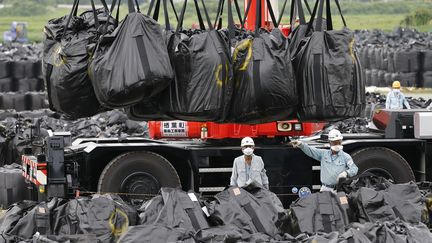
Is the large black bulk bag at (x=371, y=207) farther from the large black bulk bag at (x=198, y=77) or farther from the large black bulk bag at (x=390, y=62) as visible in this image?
the large black bulk bag at (x=390, y=62)

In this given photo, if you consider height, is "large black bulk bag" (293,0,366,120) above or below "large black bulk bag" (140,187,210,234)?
above

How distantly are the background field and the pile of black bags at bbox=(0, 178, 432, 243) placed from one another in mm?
42847

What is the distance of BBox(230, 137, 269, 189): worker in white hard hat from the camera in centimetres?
1096

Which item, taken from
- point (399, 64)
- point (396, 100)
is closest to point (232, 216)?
point (396, 100)

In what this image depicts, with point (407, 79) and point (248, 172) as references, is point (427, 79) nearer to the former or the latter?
point (407, 79)

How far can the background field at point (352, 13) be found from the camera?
58.1m

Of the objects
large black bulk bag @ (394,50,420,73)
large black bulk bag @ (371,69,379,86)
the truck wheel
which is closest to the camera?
the truck wheel

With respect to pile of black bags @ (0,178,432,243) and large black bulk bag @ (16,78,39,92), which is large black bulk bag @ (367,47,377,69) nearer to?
large black bulk bag @ (16,78,39,92)

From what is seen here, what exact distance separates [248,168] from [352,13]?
185ft

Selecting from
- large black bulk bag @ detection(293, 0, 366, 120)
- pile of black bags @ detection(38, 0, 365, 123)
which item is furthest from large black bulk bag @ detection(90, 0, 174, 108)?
large black bulk bag @ detection(293, 0, 366, 120)

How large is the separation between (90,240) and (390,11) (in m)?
62.9

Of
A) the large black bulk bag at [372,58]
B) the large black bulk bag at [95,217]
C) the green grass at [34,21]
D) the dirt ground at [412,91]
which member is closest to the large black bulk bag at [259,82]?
the large black bulk bag at [95,217]

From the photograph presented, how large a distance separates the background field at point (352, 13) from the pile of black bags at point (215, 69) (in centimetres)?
4275

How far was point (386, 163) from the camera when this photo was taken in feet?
42.0
